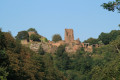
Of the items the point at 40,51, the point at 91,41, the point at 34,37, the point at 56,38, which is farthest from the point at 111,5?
the point at 91,41

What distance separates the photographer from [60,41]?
152375 mm

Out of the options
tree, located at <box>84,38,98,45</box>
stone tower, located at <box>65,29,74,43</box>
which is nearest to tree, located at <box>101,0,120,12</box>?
stone tower, located at <box>65,29,74,43</box>

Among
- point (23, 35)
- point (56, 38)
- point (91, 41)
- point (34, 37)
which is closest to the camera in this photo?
point (23, 35)

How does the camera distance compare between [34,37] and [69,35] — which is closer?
[34,37]

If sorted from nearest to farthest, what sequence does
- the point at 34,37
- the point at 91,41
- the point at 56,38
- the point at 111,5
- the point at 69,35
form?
the point at 111,5
the point at 34,37
the point at 56,38
the point at 69,35
the point at 91,41

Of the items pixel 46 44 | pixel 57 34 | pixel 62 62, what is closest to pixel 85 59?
pixel 62 62

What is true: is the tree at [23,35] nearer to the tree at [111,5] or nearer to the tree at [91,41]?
the tree at [91,41]

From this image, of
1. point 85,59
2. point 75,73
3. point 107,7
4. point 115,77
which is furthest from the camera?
point 85,59

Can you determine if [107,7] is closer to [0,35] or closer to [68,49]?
[0,35]

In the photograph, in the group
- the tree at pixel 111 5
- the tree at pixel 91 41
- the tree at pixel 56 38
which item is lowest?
the tree at pixel 111 5

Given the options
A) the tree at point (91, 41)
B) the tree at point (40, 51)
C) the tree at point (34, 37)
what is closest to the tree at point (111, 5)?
the tree at point (40, 51)

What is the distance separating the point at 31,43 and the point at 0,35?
10350cm

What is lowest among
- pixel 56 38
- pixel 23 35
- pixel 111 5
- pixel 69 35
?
pixel 111 5

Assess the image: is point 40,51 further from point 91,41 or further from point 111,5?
point 111,5
